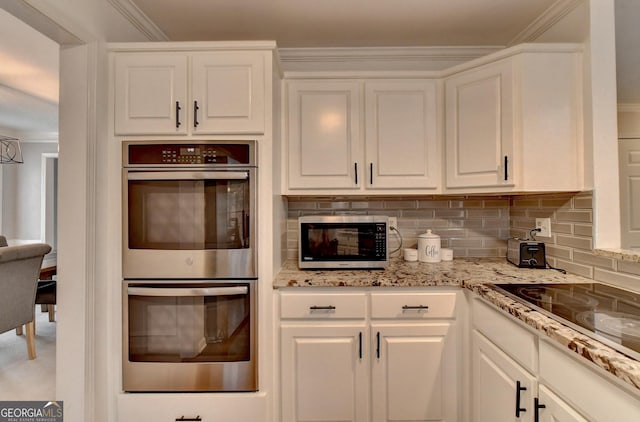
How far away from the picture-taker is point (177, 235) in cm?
160

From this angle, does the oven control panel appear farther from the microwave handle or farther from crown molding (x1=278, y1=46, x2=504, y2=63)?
crown molding (x1=278, y1=46, x2=504, y2=63)

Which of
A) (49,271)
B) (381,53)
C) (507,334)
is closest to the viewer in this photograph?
(507,334)

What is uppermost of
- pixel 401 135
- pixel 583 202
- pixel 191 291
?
pixel 401 135

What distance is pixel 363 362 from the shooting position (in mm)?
1617

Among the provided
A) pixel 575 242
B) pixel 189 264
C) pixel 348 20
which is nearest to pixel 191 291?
pixel 189 264

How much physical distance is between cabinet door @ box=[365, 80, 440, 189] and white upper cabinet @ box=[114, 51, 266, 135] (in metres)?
0.70

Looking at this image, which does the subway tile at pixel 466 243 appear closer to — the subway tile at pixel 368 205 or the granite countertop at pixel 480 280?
the granite countertop at pixel 480 280

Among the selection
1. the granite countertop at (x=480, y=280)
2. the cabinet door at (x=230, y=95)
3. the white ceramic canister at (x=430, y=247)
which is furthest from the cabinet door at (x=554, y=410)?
the cabinet door at (x=230, y=95)

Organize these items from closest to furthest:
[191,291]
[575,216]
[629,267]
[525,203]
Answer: [629,267] → [191,291] → [575,216] → [525,203]

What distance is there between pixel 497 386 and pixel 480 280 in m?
0.47

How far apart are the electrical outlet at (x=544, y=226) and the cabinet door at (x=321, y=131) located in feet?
3.74

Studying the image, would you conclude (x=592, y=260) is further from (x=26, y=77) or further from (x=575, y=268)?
(x=26, y=77)

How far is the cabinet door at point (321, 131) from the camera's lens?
1.93 metres

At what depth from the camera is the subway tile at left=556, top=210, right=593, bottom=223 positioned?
161 centimetres
